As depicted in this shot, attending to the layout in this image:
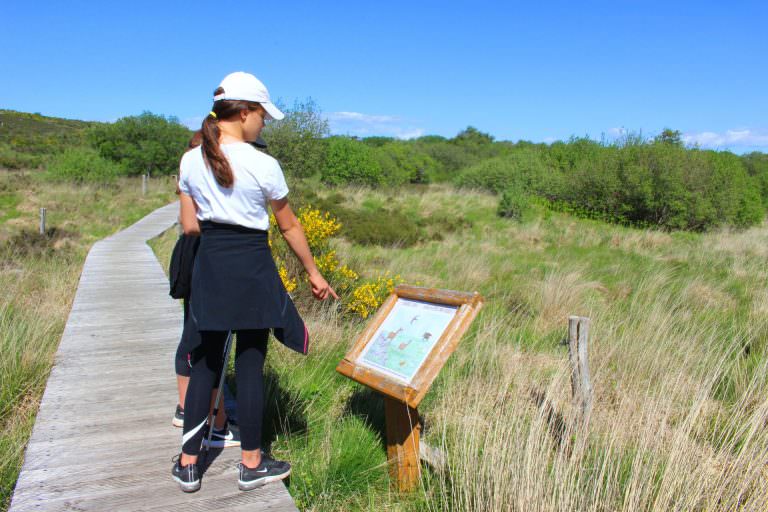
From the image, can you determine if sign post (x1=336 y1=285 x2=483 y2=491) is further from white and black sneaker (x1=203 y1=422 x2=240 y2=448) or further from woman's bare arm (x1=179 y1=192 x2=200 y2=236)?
woman's bare arm (x1=179 y1=192 x2=200 y2=236)

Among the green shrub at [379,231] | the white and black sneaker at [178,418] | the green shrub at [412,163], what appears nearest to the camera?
the white and black sneaker at [178,418]

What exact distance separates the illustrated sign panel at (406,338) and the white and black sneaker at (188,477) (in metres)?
0.93

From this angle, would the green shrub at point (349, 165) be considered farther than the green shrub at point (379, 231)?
Yes

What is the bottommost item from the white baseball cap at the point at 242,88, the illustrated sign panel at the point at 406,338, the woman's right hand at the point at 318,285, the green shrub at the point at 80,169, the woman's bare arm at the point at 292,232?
the illustrated sign panel at the point at 406,338

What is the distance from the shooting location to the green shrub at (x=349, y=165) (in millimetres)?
29750

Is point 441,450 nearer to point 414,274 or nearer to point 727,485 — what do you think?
point 727,485

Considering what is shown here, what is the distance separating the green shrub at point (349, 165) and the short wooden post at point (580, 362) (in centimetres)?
2591

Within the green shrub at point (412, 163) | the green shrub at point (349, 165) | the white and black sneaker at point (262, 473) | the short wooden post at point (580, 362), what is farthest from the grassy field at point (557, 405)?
the green shrub at point (412, 163)

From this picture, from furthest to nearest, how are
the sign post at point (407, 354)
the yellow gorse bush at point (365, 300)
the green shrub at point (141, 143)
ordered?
the green shrub at point (141, 143) < the yellow gorse bush at point (365, 300) < the sign post at point (407, 354)

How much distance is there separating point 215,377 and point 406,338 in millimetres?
937

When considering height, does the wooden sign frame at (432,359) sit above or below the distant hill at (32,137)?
below

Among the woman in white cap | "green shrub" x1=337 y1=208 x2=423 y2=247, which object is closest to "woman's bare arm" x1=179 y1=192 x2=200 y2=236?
the woman in white cap

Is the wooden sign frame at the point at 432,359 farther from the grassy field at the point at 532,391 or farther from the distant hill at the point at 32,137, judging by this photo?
the distant hill at the point at 32,137

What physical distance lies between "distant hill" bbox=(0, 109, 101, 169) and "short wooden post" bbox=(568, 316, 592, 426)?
40.6 metres
